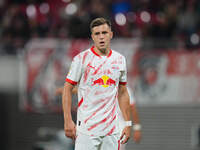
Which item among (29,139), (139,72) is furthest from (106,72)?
(29,139)

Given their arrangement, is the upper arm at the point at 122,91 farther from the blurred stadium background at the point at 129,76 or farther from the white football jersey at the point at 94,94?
the blurred stadium background at the point at 129,76

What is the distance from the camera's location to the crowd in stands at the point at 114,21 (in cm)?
1188

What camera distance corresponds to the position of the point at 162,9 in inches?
511

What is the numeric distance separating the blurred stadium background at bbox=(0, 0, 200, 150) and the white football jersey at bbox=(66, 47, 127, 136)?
5.34 meters

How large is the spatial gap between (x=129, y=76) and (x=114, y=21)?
5.86 feet

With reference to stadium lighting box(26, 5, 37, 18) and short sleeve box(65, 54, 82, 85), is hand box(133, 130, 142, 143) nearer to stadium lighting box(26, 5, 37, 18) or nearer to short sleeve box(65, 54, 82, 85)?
short sleeve box(65, 54, 82, 85)

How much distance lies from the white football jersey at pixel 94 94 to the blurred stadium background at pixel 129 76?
534cm

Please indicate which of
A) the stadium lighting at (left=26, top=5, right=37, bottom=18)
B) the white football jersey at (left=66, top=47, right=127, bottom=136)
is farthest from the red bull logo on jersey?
the stadium lighting at (left=26, top=5, right=37, bottom=18)

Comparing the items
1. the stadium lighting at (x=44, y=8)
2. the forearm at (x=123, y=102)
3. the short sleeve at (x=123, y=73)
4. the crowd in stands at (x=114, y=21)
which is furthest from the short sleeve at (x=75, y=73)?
the stadium lighting at (x=44, y=8)

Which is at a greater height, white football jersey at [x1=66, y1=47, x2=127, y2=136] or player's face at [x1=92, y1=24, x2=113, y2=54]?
player's face at [x1=92, y1=24, x2=113, y2=54]

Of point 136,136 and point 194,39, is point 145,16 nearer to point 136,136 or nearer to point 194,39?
point 194,39

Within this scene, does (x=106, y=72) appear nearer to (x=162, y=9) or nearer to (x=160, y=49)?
(x=160, y=49)

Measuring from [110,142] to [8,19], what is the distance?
8.06m

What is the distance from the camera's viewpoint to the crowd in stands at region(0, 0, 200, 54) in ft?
39.0
